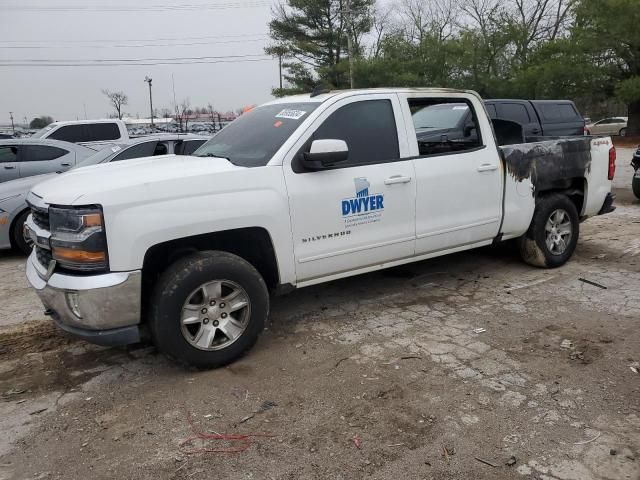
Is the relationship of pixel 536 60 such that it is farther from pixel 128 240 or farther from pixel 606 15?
pixel 128 240

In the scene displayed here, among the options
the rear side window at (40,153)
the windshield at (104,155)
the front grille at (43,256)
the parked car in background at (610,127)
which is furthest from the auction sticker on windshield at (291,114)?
the parked car in background at (610,127)

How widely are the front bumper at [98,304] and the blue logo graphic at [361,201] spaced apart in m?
1.64

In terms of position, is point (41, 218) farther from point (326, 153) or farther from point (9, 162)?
point (9, 162)

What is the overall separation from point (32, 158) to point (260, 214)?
708cm

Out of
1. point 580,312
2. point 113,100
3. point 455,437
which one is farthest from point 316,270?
point 113,100

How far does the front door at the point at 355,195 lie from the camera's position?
4047 mm

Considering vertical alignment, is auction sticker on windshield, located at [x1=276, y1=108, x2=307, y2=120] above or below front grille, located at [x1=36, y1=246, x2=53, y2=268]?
above

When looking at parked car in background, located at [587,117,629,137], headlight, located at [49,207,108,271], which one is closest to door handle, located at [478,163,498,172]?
headlight, located at [49,207,108,271]

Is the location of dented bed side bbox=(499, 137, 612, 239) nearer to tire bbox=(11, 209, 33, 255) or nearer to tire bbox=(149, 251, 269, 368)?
tire bbox=(149, 251, 269, 368)

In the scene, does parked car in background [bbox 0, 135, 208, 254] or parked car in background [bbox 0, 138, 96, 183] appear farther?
parked car in background [bbox 0, 138, 96, 183]

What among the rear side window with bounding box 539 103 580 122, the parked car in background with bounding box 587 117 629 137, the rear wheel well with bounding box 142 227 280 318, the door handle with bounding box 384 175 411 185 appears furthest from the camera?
the parked car in background with bounding box 587 117 629 137

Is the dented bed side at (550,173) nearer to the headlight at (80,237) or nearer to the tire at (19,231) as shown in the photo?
the headlight at (80,237)

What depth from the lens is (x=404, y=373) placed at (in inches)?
145

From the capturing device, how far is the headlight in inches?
129
